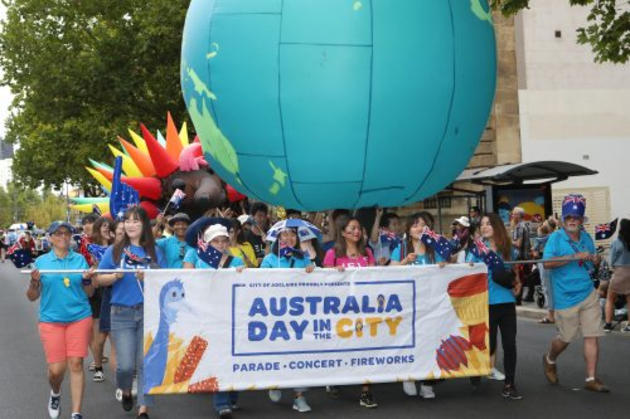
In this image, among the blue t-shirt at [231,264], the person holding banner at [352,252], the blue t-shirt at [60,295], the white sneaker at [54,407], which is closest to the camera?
the blue t-shirt at [60,295]

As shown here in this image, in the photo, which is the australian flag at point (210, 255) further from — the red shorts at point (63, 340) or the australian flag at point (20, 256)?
the australian flag at point (20, 256)

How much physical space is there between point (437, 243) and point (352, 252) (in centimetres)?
73

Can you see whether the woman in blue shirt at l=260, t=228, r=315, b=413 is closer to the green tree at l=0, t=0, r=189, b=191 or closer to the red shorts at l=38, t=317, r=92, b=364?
the red shorts at l=38, t=317, r=92, b=364

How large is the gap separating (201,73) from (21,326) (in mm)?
9143

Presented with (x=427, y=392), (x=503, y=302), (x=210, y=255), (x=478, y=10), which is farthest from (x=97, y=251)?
(x=478, y=10)

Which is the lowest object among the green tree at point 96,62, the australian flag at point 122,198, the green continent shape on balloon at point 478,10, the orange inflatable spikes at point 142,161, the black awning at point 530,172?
the australian flag at point 122,198

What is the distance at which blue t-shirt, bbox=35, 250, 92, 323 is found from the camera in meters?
6.80

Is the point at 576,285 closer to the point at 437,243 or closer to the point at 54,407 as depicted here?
the point at 437,243

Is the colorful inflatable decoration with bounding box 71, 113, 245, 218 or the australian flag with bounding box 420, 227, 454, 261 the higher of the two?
the colorful inflatable decoration with bounding box 71, 113, 245, 218

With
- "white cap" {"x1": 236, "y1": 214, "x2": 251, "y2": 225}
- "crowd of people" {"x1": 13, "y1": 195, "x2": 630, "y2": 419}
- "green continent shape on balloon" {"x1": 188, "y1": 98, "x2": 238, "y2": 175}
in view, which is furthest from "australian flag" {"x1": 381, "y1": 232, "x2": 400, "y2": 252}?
"green continent shape on balloon" {"x1": 188, "y1": 98, "x2": 238, "y2": 175}

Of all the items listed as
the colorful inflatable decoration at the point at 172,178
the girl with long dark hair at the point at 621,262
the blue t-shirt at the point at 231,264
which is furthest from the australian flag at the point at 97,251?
the girl with long dark hair at the point at 621,262

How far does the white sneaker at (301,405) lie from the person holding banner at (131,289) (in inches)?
46.6

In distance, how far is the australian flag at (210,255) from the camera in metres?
7.27

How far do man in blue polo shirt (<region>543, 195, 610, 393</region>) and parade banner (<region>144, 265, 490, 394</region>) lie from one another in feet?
2.44
